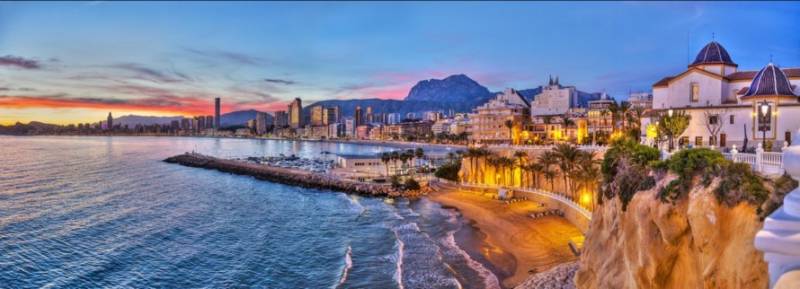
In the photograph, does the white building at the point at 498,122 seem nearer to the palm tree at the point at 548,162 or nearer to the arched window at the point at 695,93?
the palm tree at the point at 548,162

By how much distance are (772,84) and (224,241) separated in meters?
37.9

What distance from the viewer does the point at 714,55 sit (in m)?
38.1

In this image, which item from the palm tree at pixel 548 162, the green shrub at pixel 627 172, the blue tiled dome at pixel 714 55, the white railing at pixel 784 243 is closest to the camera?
the white railing at pixel 784 243

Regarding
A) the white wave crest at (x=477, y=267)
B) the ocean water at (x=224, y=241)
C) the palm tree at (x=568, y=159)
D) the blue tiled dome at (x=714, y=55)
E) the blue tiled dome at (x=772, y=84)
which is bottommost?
the ocean water at (x=224, y=241)

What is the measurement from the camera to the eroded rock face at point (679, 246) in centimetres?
1094

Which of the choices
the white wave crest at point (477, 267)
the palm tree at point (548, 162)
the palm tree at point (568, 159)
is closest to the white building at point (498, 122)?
the palm tree at point (548, 162)

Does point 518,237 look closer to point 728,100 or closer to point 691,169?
point 728,100

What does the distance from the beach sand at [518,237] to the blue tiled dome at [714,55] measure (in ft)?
54.7

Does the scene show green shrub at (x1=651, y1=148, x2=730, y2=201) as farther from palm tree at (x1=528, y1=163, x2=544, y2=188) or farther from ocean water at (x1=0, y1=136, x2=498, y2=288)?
palm tree at (x1=528, y1=163, x2=544, y2=188)

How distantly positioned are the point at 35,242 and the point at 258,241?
54.1 ft

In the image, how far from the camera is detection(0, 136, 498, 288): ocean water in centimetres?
2770

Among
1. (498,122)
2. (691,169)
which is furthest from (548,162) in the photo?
(498,122)

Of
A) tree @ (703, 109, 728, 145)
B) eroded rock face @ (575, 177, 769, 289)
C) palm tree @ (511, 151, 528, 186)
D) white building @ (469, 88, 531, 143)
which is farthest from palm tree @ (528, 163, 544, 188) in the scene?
white building @ (469, 88, 531, 143)

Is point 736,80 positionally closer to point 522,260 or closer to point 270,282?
point 522,260
